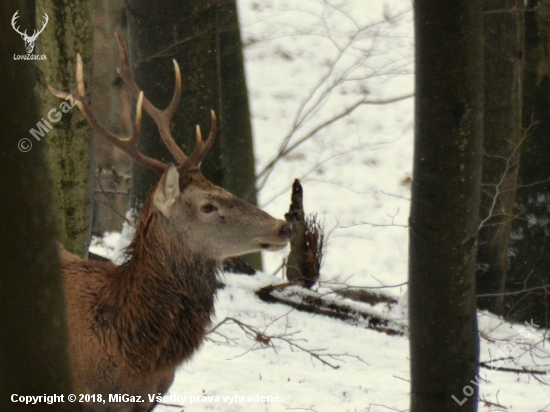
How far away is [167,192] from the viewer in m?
4.43

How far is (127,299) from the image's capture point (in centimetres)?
434

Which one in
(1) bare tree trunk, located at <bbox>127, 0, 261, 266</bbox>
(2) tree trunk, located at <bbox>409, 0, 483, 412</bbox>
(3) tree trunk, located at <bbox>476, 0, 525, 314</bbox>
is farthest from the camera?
(1) bare tree trunk, located at <bbox>127, 0, 261, 266</bbox>

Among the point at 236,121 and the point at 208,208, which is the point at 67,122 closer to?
the point at 208,208

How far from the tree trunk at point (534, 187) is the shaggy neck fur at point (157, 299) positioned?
3.65 metres

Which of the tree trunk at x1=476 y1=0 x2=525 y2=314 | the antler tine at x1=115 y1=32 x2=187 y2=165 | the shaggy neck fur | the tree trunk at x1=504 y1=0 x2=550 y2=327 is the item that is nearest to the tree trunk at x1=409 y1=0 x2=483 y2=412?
the shaggy neck fur

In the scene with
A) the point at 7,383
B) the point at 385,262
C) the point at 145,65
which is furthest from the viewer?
the point at 385,262

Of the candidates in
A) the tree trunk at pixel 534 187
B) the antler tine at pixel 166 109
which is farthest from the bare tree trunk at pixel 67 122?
the tree trunk at pixel 534 187

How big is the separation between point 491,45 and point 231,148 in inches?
179

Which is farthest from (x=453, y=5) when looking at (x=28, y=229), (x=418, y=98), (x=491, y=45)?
(x=491, y=45)

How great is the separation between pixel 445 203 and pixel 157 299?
2.00m

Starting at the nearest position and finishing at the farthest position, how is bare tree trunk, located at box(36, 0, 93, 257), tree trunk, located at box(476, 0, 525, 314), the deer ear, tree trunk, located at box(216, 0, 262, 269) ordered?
the deer ear → bare tree trunk, located at box(36, 0, 93, 257) → tree trunk, located at box(476, 0, 525, 314) → tree trunk, located at box(216, 0, 262, 269)

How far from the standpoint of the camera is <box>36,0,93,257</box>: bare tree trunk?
6000 millimetres

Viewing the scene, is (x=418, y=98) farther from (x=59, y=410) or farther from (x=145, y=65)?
(x=145, y=65)

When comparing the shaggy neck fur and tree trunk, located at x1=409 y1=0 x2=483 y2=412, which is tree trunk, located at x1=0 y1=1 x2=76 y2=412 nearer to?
tree trunk, located at x1=409 y1=0 x2=483 y2=412
